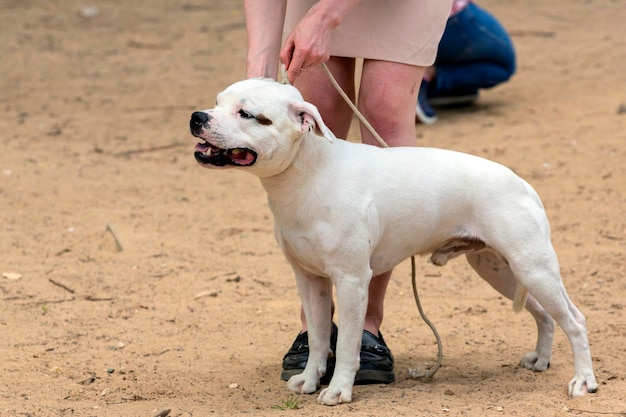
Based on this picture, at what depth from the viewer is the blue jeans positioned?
786 centimetres

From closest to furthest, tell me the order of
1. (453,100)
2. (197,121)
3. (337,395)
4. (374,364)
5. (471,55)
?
(197,121) < (337,395) < (374,364) < (471,55) < (453,100)

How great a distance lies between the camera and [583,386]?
11.3 ft

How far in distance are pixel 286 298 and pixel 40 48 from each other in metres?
6.13

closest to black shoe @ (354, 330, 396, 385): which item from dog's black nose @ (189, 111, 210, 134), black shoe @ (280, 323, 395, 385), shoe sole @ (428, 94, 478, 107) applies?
black shoe @ (280, 323, 395, 385)

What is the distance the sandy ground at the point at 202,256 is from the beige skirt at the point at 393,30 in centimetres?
121

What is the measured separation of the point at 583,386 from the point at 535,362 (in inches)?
13.6

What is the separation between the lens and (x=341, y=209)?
3234 mm

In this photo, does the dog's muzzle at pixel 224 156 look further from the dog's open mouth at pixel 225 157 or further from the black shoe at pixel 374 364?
the black shoe at pixel 374 364

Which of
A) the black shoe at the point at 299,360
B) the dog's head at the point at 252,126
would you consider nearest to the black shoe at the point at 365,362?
the black shoe at the point at 299,360

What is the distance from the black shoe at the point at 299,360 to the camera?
3.67m

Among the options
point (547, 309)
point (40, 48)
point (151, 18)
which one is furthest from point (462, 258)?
point (151, 18)

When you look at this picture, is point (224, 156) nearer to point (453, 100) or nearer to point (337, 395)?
point (337, 395)

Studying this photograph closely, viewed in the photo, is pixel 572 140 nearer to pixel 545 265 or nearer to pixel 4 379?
pixel 545 265

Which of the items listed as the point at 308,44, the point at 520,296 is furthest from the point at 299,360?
the point at 308,44
